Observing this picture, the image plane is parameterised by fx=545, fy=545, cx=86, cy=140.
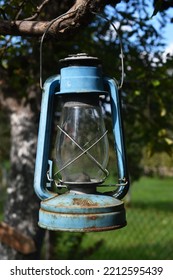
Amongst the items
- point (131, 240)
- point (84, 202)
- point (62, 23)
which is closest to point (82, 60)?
point (62, 23)

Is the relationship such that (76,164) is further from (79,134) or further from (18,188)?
(18,188)

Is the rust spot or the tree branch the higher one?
the tree branch

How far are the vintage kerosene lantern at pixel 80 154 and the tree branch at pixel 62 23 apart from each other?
12 cm

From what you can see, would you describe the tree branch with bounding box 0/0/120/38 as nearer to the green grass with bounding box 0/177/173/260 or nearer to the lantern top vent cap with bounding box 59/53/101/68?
the lantern top vent cap with bounding box 59/53/101/68

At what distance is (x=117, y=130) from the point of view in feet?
6.42

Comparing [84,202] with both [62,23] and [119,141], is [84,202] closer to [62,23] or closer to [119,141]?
[119,141]

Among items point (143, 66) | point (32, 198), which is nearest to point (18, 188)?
point (32, 198)

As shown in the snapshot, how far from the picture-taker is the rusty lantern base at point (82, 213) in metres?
1.78

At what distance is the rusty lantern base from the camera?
178 cm

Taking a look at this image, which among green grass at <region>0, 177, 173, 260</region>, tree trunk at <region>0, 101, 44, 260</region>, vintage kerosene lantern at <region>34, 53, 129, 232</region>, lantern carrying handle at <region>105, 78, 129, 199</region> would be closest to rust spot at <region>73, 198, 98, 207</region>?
vintage kerosene lantern at <region>34, 53, 129, 232</region>

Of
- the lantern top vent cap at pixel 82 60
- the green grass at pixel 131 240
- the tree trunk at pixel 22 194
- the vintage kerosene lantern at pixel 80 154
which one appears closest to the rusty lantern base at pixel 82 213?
the vintage kerosene lantern at pixel 80 154

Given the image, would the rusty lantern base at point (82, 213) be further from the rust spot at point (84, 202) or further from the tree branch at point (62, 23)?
the tree branch at point (62, 23)

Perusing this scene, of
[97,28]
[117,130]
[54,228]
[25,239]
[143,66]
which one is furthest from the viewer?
[25,239]
